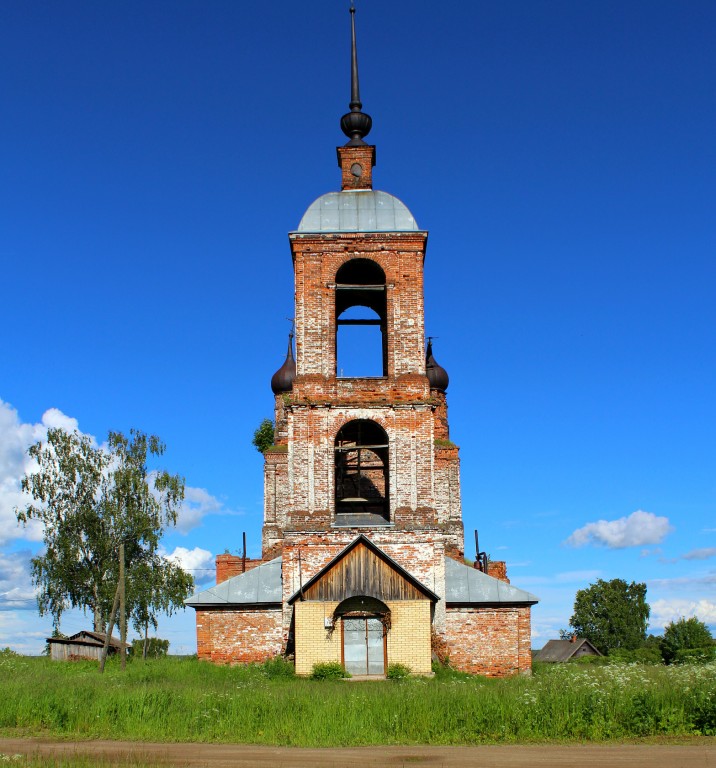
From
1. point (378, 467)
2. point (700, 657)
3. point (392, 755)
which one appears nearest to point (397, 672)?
point (378, 467)

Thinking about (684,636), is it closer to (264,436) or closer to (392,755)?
(264,436)

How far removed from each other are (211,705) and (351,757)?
9.03ft

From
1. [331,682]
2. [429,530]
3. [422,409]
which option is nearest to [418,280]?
[422,409]

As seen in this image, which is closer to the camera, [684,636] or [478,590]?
[478,590]

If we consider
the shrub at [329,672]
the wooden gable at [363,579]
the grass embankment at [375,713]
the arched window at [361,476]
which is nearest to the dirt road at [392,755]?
the grass embankment at [375,713]

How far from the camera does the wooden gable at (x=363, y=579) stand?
18.8 meters

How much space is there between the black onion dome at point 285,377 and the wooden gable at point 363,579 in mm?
15510

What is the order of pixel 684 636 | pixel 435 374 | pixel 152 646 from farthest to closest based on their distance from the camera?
pixel 684 636 → pixel 152 646 → pixel 435 374

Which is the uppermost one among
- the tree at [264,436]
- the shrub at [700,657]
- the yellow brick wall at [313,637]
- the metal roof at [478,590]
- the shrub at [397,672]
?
the tree at [264,436]

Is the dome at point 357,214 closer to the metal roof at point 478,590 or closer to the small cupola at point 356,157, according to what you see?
the small cupola at point 356,157

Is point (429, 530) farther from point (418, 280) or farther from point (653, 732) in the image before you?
point (653, 732)

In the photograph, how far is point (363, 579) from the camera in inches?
741

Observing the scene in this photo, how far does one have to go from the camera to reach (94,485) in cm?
3034

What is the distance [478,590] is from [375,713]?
8.78 m
